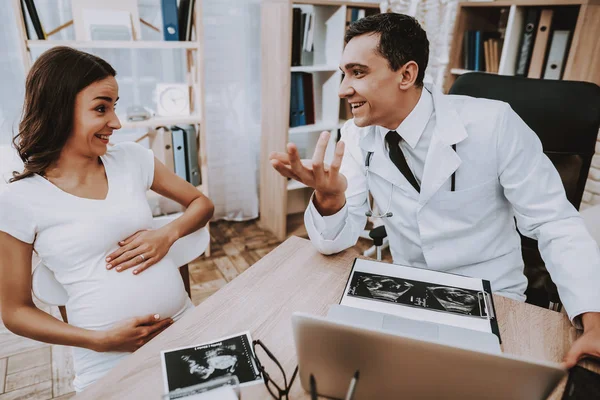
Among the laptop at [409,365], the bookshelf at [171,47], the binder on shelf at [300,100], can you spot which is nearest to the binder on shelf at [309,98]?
the binder on shelf at [300,100]

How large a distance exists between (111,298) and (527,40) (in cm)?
236

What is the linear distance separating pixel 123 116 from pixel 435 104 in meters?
1.73

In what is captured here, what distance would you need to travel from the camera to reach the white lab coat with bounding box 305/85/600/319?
45.8 inches

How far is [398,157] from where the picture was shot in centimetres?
131

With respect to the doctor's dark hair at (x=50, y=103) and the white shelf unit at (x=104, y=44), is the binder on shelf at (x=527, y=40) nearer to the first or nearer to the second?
the white shelf unit at (x=104, y=44)

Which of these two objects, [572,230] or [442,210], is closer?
[572,230]

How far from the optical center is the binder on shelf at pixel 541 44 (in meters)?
2.20

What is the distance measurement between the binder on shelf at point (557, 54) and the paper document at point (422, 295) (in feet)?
5.65

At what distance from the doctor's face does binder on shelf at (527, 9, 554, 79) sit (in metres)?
1.46

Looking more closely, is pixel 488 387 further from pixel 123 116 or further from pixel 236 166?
pixel 236 166

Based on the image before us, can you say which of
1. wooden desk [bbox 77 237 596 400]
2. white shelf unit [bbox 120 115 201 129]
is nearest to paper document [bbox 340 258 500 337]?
wooden desk [bbox 77 237 596 400]

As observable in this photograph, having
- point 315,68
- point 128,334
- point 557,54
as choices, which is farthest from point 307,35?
point 128,334

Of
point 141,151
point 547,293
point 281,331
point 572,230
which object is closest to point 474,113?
point 572,230

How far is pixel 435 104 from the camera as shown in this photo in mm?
1295
